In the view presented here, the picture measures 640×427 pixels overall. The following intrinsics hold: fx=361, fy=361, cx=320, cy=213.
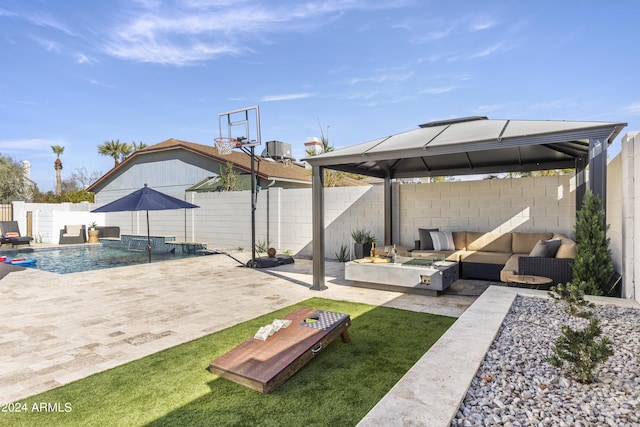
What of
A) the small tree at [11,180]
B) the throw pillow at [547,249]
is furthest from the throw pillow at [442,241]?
the small tree at [11,180]

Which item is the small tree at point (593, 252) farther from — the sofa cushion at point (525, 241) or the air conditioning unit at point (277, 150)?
the air conditioning unit at point (277, 150)

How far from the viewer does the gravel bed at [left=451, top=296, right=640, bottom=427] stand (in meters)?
1.86

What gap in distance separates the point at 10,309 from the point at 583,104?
14.6 metres

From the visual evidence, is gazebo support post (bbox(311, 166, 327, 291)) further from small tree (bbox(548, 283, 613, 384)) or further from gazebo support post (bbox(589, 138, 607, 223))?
small tree (bbox(548, 283, 613, 384))

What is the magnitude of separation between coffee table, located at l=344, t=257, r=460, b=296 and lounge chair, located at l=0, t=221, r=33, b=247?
13.9 metres

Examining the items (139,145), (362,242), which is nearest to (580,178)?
(362,242)

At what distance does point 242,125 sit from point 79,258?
693cm

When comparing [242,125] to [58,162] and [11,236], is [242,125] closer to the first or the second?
[11,236]

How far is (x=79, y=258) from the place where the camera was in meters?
11.4

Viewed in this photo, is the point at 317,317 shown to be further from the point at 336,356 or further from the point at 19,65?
the point at 19,65

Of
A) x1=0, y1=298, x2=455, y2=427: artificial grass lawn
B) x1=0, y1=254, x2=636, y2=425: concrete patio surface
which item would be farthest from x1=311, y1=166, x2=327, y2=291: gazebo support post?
x1=0, y1=298, x2=455, y2=427: artificial grass lawn

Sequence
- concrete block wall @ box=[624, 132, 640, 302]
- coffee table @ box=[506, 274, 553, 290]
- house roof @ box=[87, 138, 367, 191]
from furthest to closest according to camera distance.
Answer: house roof @ box=[87, 138, 367, 191] → coffee table @ box=[506, 274, 553, 290] → concrete block wall @ box=[624, 132, 640, 302]

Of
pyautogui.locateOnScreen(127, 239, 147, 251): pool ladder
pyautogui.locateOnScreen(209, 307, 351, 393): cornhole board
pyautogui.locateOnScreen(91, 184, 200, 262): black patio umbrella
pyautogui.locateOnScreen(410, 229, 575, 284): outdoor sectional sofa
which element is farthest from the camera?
pyautogui.locateOnScreen(127, 239, 147, 251): pool ladder

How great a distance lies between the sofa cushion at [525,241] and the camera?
7.48 metres
